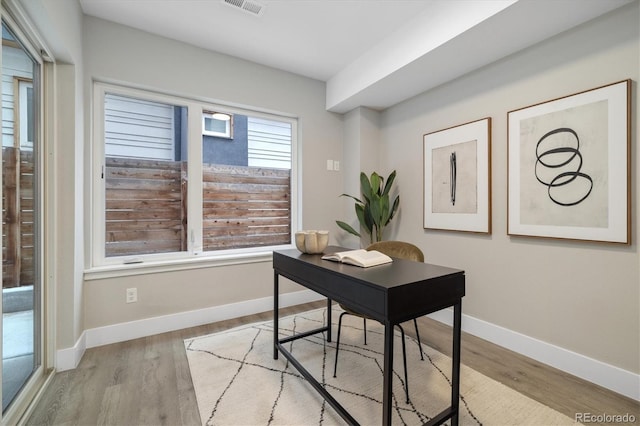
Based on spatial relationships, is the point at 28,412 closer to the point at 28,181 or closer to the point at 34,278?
the point at 34,278

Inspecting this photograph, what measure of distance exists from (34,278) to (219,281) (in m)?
1.35

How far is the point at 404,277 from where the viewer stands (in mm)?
1278

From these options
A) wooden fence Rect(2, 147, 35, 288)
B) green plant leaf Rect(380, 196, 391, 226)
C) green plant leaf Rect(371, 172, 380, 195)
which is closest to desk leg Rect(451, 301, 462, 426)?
green plant leaf Rect(380, 196, 391, 226)

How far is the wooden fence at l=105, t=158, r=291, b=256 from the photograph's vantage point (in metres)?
2.58

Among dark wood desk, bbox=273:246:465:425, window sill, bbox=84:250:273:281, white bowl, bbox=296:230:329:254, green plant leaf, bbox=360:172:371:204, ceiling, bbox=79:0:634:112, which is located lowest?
window sill, bbox=84:250:273:281

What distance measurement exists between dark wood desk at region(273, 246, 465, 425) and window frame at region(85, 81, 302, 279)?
1.57 meters

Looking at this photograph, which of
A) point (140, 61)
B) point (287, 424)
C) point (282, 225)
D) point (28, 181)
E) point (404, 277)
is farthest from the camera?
point (282, 225)

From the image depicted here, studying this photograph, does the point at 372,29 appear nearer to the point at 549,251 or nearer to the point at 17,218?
the point at 549,251

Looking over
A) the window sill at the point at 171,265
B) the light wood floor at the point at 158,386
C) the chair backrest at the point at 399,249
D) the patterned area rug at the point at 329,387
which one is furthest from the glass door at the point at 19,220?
the chair backrest at the point at 399,249

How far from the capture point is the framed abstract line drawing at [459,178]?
246 cm

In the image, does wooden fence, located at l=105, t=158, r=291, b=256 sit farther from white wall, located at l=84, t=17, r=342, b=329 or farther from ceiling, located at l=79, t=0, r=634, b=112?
ceiling, located at l=79, t=0, r=634, b=112

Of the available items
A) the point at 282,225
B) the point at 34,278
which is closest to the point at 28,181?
the point at 34,278

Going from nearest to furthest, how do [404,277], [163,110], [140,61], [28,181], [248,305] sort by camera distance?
1. [404,277]
2. [28,181]
3. [140,61]
4. [163,110]
5. [248,305]

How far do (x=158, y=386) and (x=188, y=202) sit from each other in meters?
1.60
